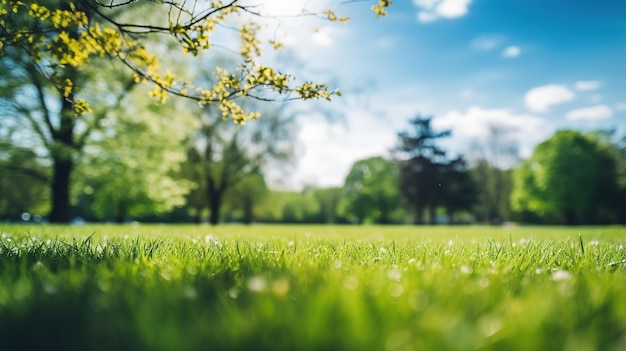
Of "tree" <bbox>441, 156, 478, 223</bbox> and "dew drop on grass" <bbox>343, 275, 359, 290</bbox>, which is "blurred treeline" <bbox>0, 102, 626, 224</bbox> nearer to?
"tree" <bbox>441, 156, 478, 223</bbox>

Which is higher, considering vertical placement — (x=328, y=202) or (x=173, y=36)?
(x=173, y=36)

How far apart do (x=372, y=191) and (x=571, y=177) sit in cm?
2581

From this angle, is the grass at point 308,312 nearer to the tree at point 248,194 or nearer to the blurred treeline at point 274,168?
the blurred treeline at point 274,168

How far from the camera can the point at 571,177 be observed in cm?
4075

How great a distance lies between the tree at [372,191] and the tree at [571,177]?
1821 centimetres

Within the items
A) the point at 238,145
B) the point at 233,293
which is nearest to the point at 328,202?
the point at 238,145

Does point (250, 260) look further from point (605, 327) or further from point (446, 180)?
point (446, 180)

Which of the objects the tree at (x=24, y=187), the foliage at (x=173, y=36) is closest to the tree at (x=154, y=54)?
the foliage at (x=173, y=36)

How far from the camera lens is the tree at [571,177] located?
40531mm

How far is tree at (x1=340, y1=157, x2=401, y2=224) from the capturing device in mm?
55938

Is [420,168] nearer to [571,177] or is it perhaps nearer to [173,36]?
[571,177]

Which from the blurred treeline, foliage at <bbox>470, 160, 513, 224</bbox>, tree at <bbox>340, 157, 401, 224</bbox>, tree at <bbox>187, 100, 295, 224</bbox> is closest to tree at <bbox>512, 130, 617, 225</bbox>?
the blurred treeline

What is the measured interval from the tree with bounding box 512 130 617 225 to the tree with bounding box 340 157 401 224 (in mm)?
18206

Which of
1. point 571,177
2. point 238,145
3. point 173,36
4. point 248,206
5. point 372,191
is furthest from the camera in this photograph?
point 372,191
